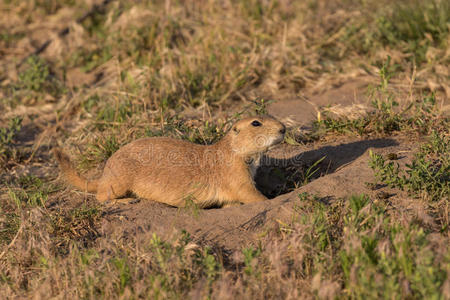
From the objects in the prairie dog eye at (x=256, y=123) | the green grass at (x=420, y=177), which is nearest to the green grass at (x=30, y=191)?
the prairie dog eye at (x=256, y=123)

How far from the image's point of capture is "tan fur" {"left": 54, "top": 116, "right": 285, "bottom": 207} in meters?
5.11

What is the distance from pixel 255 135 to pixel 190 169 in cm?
72

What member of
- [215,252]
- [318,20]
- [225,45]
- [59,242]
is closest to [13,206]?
[59,242]

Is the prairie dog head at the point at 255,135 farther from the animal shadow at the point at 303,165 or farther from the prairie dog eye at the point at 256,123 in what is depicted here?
the animal shadow at the point at 303,165

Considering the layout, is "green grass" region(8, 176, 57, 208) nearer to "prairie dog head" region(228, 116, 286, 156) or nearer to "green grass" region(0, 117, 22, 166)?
"green grass" region(0, 117, 22, 166)

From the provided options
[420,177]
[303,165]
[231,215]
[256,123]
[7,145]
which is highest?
[256,123]

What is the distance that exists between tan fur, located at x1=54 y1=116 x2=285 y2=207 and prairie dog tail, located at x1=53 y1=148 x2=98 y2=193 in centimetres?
1

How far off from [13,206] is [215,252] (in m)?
2.32

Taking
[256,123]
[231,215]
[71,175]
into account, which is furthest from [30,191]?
[256,123]

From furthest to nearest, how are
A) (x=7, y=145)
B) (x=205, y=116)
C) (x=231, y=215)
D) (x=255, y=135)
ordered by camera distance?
(x=7, y=145)
(x=205, y=116)
(x=255, y=135)
(x=231, y=215)

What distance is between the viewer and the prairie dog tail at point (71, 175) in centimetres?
527

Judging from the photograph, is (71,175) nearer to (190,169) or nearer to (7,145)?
(190,169)

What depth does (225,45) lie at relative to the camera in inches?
320

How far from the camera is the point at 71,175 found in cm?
535
